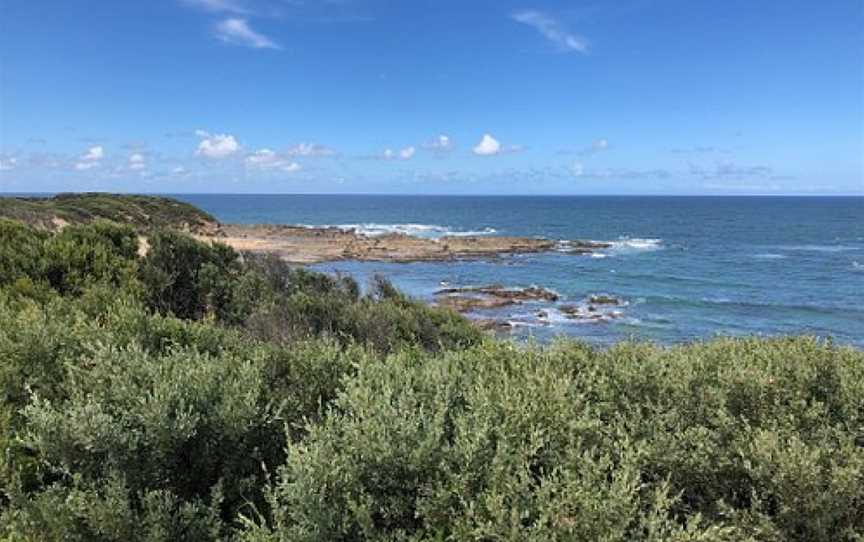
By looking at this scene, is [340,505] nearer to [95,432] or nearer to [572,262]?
[95,432]

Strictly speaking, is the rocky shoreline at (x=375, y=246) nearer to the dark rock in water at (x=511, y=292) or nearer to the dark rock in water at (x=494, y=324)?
the dark rock in water at (x=511, y=292)

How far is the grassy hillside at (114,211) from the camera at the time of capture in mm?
39312

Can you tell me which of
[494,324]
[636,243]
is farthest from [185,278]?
[636,243]

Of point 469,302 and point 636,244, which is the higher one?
point 636,244

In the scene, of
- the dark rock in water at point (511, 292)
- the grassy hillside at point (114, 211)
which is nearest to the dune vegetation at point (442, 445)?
the grassy hillside at point (114, 211)

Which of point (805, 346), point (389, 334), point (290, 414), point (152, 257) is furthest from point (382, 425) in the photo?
point (152, 257)

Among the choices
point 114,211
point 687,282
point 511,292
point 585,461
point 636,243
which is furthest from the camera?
point 636,243

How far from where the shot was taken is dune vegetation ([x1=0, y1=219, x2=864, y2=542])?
294 centimetres

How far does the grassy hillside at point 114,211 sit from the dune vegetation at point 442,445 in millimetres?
32691

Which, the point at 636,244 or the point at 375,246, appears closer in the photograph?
the point at 375,246

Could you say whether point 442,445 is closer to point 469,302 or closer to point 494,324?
point 494,324

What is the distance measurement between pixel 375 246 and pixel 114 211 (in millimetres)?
23555

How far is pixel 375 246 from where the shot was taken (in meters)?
64.6

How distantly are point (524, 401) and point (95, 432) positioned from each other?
229 centimetres
